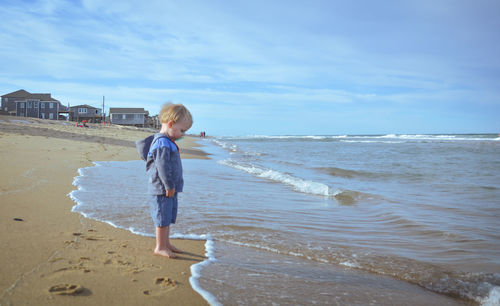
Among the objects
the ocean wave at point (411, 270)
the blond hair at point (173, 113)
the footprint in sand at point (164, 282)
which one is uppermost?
the blond hair at point (173, 113)

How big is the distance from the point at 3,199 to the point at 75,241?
6.21 feet

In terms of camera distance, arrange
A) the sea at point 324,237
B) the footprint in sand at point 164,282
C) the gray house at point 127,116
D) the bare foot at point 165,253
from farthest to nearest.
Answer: the gray house at point 127,116
the bare foot at point 165,253
the sea at point 324,237
the footprint in sand at point 164,282

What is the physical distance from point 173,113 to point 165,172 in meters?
0.57

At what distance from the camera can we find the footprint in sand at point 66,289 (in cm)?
202

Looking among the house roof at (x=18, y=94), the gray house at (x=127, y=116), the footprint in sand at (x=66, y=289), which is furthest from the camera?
the gray house at (x=127, y=116)

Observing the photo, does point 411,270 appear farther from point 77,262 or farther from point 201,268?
point 77,262

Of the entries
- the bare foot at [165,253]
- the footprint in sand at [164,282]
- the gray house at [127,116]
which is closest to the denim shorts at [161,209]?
the bare foot at [165,253]

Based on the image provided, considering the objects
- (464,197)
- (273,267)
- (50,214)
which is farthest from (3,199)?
(464,197)

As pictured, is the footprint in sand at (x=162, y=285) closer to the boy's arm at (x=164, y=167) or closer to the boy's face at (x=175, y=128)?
the boy's arm at (x=164, y=167)

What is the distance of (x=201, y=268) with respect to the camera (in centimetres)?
268

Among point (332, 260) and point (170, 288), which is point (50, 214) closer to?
point (170, 288)

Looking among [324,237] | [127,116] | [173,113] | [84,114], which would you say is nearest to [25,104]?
[84,114]

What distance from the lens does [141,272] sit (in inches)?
96.9

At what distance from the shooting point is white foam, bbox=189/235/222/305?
2.16m
